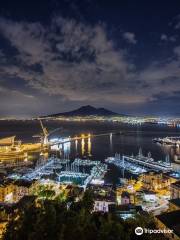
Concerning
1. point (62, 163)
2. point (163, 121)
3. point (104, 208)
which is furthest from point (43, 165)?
point (163, 121)

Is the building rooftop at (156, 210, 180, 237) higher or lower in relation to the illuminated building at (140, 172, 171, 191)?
higher

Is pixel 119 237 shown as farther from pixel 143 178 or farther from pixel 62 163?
pixel 62 163

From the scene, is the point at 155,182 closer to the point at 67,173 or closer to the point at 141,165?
the point at 67,173

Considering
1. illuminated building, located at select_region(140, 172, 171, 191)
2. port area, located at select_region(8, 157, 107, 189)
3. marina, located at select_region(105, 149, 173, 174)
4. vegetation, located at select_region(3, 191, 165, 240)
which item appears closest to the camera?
vegetation, located at select_region(3, 191, 165, 240)

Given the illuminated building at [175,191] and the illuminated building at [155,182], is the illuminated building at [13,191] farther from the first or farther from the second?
the illuminated building at [175,191]

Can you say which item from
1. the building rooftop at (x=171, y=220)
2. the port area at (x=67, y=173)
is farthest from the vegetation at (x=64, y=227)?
the port area at (x=67, y=173)

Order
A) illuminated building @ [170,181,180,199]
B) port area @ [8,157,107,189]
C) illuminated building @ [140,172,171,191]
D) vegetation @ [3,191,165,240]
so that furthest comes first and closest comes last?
port area @ [8,157,107,189] → illuminated building @ [140,172,171,191] → illuminated building @ [170,181,180,199] → vegetation @ [3,191,165,240]

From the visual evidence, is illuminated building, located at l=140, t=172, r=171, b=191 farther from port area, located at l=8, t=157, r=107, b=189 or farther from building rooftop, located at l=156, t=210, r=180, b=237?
building rooftop, located at l=156, t=210, r=180, b=237

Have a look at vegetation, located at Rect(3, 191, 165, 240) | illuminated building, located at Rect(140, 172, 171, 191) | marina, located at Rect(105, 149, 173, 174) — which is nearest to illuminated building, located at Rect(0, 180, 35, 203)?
illuminated building, located at Rect(140, 172, 171, 191)
